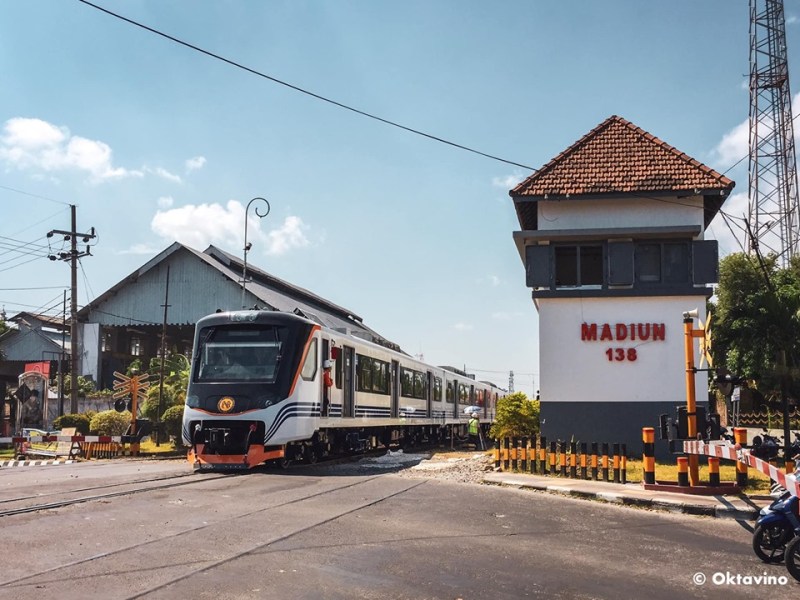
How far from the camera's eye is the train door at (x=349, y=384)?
68.4 feet

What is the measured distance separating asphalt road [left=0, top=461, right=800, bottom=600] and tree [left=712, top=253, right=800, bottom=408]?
11.8 metres

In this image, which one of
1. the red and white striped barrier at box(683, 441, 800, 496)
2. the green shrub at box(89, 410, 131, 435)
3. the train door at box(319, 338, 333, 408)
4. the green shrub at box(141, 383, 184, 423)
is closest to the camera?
the red and white striped barrier at box(683, 441, 800, 496)

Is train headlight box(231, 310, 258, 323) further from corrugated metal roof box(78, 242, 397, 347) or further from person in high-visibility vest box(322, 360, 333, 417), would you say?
corrugated metal roof box(78, 242, 397, 347)

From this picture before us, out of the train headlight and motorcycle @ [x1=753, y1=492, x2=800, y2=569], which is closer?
motorcycle @ [x1=753, y1=492, x2=800, y2=569]

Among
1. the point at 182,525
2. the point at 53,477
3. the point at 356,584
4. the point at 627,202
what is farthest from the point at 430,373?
the point at 356,584

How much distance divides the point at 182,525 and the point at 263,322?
8.33 metres

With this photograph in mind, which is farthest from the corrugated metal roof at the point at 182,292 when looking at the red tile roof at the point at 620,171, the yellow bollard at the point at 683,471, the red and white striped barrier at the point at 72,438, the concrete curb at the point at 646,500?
the yellow bollard at the point at 683,471

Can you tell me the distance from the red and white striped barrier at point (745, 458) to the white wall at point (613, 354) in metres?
7.02

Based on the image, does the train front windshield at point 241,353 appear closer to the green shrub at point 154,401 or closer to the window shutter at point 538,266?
the window shutter at point 538,266

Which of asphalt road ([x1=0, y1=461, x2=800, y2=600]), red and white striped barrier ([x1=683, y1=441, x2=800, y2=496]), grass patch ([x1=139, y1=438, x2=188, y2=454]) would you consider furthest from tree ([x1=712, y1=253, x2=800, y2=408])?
grass patch ([x1=139, y1=438, x2=188, y2=454])

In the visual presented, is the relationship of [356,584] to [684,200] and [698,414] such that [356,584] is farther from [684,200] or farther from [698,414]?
[684,200]

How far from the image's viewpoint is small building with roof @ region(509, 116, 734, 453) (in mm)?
19969

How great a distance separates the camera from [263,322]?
683 inches

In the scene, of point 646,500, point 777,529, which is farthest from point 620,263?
point 777,529
